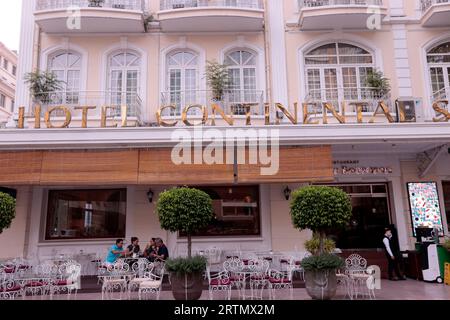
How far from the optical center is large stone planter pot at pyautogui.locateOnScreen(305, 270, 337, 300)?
739 centimetres

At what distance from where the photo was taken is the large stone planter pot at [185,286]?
738cm

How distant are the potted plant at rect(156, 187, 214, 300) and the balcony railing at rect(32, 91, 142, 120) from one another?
4.64m

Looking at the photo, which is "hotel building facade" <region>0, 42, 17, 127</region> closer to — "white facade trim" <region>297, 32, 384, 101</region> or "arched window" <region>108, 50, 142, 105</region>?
"arched window" <region>108, 50, 142, 105</region>

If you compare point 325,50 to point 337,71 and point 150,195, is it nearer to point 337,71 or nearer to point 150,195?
point 337,71

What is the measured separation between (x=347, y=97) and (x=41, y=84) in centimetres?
886

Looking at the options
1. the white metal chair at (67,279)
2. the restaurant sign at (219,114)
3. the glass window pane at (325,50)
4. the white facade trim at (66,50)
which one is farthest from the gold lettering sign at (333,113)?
the white facade trim at (66,50)

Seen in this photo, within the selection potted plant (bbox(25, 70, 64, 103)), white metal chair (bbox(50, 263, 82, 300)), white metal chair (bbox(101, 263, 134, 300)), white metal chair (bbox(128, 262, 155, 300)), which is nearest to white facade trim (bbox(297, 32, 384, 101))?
white metal chair (bbox(128, 262, 155, 300))

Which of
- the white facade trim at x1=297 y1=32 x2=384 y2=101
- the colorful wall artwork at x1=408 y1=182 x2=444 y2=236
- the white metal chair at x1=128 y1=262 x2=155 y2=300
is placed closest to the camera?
the white metal chair at x1=128 y1=262 x2=155 y2=300

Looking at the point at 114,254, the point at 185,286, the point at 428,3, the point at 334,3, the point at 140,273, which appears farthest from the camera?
the point at 334,3

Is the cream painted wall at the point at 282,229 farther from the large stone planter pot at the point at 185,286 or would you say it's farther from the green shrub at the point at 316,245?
the large stone planter pot at the point at 185,286

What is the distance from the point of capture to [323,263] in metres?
7.39

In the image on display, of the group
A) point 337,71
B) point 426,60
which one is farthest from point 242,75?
point 426,60

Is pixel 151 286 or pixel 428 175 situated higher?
pixel 428 175

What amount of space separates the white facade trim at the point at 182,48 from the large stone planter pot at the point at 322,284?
259 inches
